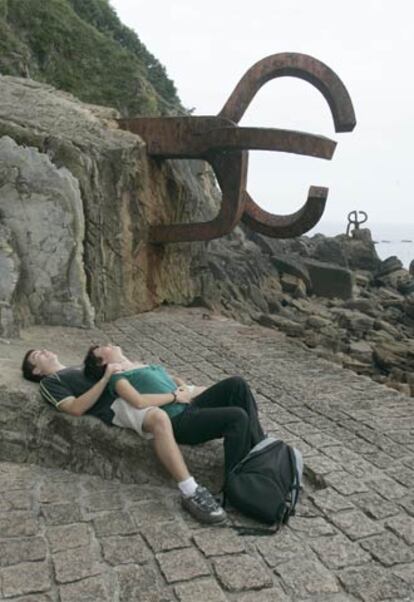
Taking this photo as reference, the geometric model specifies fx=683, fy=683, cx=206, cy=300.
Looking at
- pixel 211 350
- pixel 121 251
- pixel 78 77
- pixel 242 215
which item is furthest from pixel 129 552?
pixel 78 77

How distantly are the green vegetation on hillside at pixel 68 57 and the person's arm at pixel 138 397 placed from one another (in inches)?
530

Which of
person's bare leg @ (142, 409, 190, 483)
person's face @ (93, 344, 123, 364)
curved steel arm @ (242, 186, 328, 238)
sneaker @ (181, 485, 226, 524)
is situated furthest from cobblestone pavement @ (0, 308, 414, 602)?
curved steel arm @ (242, 186, 328, 238)

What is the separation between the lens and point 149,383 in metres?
3.75

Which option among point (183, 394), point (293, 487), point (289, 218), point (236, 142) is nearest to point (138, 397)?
point (183, 394)

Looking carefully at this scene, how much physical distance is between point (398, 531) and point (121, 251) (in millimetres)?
5133

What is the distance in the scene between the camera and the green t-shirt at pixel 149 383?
146 inches

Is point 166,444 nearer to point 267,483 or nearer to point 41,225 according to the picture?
point 267,483


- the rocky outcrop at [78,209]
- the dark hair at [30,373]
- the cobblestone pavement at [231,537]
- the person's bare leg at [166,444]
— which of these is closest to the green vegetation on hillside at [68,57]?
the rocky outcrop at [78,209]

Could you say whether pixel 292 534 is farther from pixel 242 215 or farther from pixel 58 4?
pixel 58 4

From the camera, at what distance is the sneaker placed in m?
3.29

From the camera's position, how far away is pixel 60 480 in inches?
151

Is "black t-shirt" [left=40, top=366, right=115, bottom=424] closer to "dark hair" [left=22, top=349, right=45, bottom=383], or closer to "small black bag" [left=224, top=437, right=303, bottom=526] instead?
"dark hair" [left=22, top=349, right=45, bottom=383]

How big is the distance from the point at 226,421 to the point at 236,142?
15.1 feet

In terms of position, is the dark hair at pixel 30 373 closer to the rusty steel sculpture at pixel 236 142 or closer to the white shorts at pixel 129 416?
the white shorts at pixel 129 416
